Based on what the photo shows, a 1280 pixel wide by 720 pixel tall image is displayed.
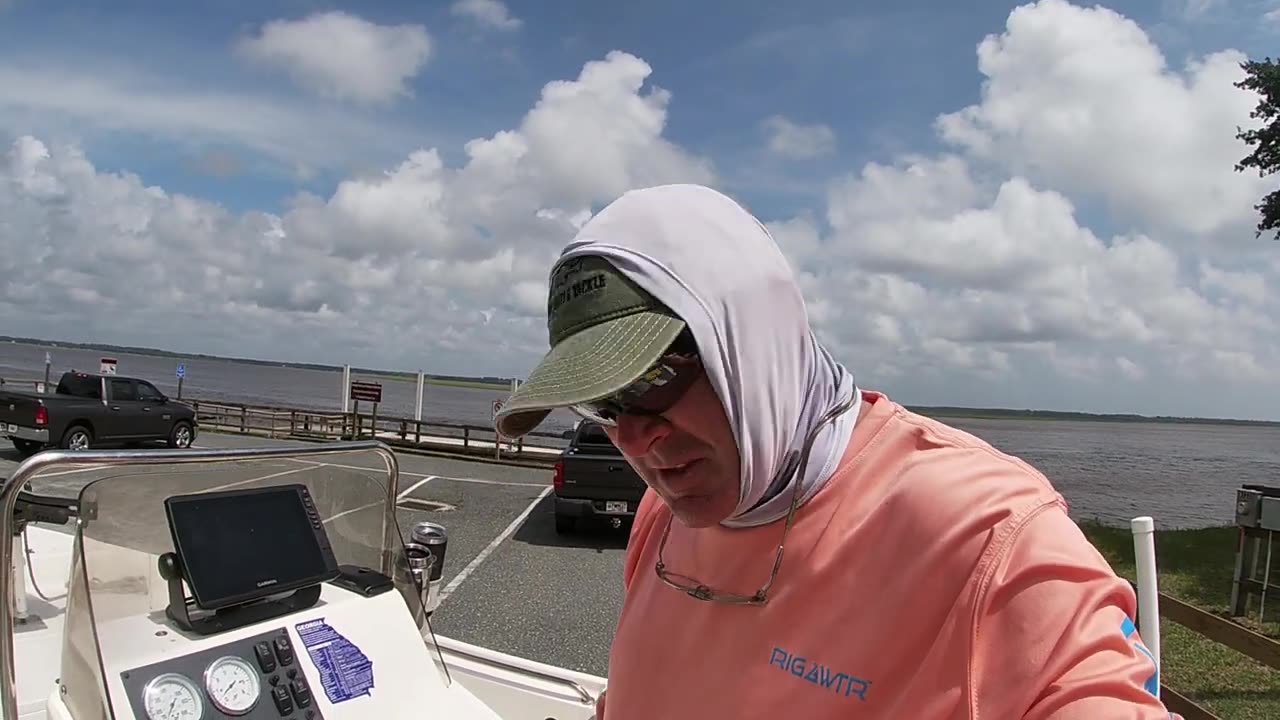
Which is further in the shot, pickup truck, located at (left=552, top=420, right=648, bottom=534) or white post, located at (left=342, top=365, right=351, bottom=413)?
white post, located at (left=342, top=365, right=351, bottom=413)

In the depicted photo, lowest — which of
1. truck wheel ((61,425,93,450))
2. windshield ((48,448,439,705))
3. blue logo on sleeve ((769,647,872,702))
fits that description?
truck wheel ((61,425,93,450))

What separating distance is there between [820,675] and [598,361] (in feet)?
1.52

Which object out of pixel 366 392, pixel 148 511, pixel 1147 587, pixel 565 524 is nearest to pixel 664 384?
pixel 1147 587

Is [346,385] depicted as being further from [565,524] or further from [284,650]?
[284,650]

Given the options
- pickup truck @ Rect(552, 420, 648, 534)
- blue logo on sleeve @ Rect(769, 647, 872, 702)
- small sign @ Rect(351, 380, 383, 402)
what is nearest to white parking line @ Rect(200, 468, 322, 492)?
blue logo on sleeve @ Rect(769, 647, 872, 702)

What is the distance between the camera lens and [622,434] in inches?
41.1

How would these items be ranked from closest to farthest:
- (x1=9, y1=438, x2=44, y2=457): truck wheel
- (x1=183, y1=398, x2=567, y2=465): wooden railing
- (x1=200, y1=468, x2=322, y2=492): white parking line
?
(x1=200, y1=468, x2=322, y2=492): white parking line → (x1=9, y1=438, x2=44, y2=457): truck wheel → (x1=183, y1=398, x2=567, y2=465): wooden railing

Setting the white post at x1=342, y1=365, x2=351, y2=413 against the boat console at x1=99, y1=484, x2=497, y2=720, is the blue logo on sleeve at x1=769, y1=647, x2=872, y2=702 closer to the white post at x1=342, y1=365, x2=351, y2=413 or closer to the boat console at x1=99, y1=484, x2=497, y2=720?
the boat console at x1=99, y1=484, x2=497, y2=720

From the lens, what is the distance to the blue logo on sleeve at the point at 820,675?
911 millimetres

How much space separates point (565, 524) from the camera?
10961 millimetres

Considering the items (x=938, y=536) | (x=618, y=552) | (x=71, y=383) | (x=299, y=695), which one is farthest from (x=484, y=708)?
(x=71, y=383)

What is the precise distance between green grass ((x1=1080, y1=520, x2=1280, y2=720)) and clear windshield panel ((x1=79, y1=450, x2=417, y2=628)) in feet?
17.9

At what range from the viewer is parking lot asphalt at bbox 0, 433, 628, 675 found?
6.18 m

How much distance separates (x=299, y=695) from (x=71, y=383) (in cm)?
1870
